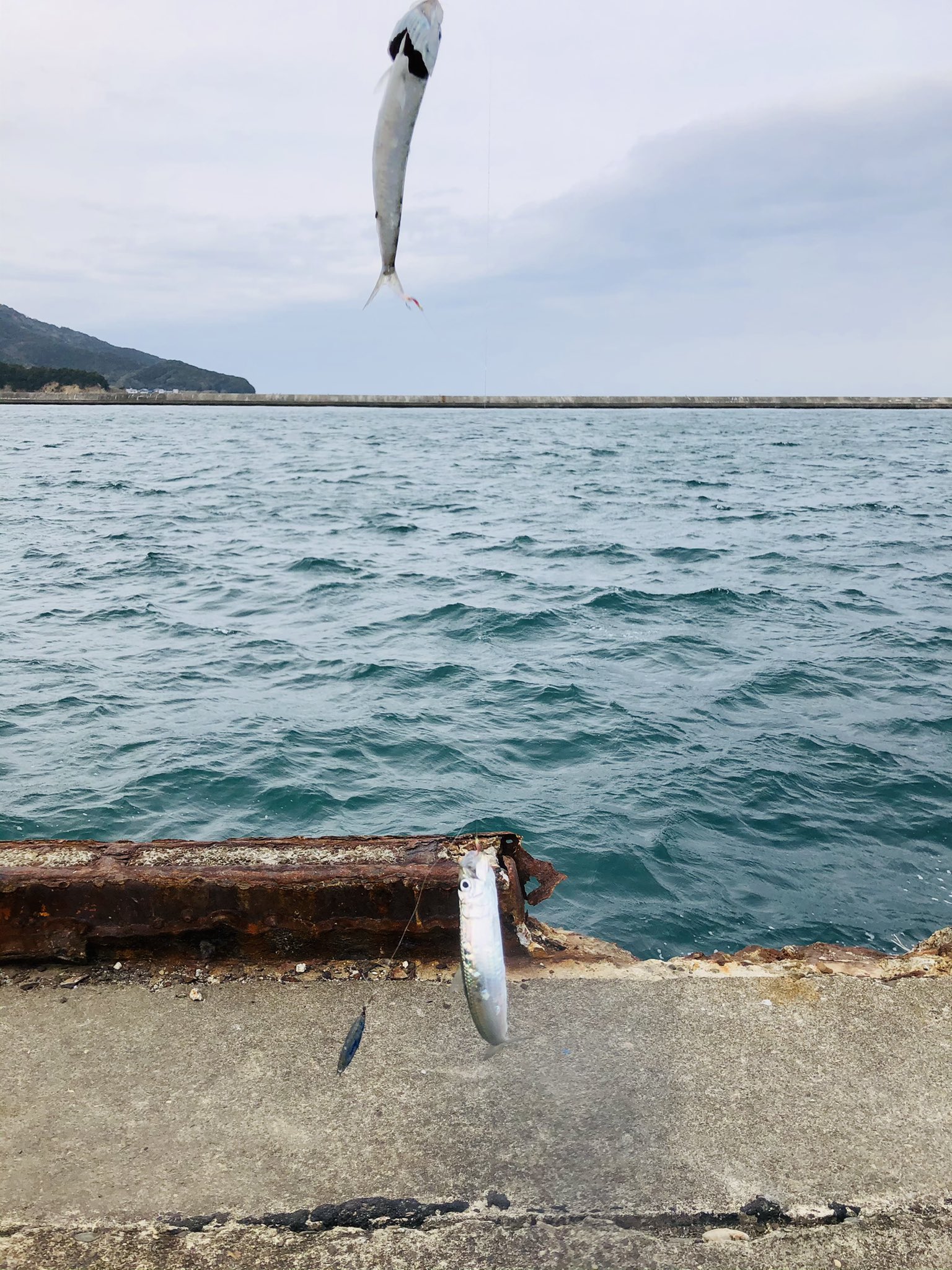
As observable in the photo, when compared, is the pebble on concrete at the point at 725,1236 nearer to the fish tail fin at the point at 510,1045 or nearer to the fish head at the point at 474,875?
the fish tail fin at the point at 510,1045

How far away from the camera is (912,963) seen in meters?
3.21

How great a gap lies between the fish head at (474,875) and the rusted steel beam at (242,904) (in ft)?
3.36

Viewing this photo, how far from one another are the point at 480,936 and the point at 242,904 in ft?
4.49

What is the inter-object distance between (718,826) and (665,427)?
7033cm

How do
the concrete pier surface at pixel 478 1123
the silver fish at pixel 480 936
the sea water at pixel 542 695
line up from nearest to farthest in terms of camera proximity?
the silver fish at pixel 480 936
the concrete pier surface at pixel 478 1123
the sea water at pixel 542 695

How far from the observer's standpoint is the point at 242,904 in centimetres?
311

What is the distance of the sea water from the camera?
6.12m

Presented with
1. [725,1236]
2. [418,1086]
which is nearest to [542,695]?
[418,1086]

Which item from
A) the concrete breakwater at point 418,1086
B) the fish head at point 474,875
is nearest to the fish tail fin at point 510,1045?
the concrete breakwater at point 418,1086

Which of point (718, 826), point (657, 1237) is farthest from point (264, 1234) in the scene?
point (718, 826)

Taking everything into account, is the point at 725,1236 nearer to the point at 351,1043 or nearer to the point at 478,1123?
the point at 478,1123

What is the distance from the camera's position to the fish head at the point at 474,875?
2.06 metres

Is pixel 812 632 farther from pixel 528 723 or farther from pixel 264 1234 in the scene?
pixel 264 1234

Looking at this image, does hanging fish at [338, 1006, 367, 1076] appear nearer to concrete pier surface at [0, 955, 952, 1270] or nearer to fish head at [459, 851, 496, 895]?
concrete pier surface at [0, 955, 952, 1270]
